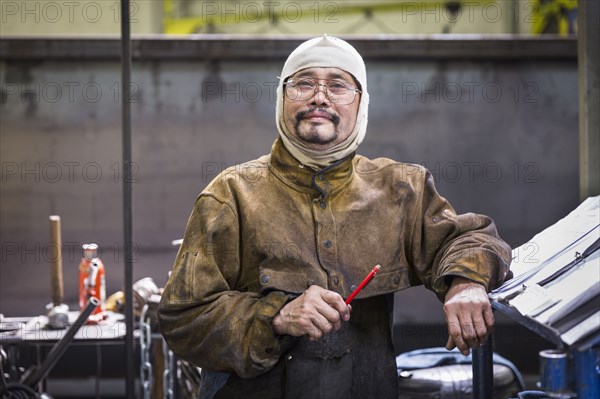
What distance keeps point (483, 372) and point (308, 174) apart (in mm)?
864

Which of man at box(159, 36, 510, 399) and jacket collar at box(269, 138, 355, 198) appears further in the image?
jacket collar at box(269, 138, 355, 198)

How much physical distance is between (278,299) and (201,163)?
365 cm

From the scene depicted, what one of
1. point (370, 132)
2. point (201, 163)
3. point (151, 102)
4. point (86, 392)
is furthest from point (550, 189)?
point (86, 392)

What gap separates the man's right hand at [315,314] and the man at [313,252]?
0.01 metres

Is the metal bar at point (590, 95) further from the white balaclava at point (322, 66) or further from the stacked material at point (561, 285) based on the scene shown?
the white balaclava at point (322, 66)

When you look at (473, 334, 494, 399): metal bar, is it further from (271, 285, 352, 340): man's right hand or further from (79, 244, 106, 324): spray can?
(79, 244, 106, 324): spray can

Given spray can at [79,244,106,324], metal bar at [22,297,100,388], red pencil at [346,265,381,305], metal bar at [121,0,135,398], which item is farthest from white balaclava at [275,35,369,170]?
spray can at [79,244,106,324]

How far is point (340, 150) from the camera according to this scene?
2578mm

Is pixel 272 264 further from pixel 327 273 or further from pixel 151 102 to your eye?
pixel 151 102

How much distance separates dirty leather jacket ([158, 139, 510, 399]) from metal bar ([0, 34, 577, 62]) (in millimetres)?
3200

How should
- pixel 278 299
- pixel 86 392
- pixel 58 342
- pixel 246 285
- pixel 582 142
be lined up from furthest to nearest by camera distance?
pixel 86 392, pixel 58 342, pixel 582 142, pixel 246 285, pixel 278 299

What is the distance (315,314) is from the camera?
221 cm

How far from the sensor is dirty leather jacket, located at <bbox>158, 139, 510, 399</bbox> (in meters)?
2.34

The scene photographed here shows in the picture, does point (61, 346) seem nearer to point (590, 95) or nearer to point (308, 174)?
point (308, 174)
